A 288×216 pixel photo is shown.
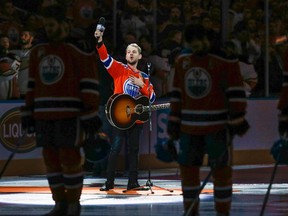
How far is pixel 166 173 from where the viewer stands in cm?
1772

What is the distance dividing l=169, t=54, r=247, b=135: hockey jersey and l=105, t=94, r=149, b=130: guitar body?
4488mm

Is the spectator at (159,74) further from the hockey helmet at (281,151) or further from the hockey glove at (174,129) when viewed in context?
the hockey helmet at (281,151)

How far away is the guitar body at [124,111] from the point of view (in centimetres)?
1456

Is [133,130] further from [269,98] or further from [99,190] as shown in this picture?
[269,98]

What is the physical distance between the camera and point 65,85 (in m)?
10.4

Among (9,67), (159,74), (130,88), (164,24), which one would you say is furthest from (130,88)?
(164,24)

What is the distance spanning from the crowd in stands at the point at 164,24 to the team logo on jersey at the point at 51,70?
4908 mm

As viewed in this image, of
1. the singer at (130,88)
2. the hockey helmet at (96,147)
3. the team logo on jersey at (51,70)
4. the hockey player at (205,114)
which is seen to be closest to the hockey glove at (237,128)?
the hockey player at (205,114)

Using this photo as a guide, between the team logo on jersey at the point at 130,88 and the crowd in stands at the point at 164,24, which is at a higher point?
the crowd in stands at the point at 164,24

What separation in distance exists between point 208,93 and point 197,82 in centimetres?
13

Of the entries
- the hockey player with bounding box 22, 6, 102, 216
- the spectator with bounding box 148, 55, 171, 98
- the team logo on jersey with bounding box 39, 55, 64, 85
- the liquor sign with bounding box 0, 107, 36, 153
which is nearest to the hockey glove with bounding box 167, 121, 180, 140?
the hockey player with bounding box 22, 6, 102, 216

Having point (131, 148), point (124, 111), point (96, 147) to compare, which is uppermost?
point (124, 111)

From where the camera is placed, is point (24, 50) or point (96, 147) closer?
point (96, 147)

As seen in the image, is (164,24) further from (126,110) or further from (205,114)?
(205,114)
